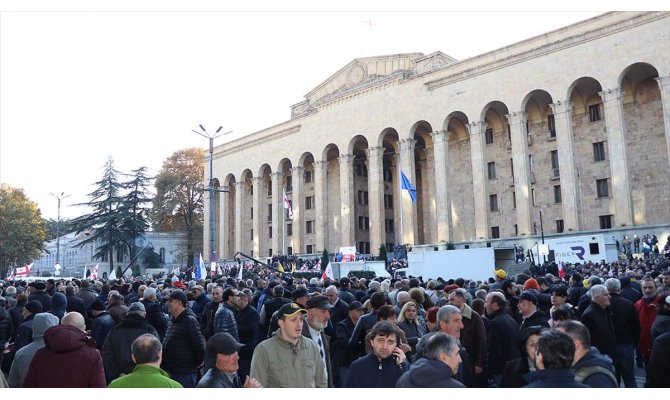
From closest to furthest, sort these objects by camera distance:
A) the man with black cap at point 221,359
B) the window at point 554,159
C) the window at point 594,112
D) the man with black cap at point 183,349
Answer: the man with black cap at point 221,359 < the man with black cap at point 183,349 < the window at point 594,112 < the window at point 554,159

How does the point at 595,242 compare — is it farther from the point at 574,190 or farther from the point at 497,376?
the point at 497,376

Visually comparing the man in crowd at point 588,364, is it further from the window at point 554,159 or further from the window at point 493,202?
the window at point 493,202

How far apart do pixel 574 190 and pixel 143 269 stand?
159 ft

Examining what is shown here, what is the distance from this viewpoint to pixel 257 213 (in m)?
54.8

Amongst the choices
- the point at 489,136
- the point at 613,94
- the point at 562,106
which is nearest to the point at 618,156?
the point at 613,94

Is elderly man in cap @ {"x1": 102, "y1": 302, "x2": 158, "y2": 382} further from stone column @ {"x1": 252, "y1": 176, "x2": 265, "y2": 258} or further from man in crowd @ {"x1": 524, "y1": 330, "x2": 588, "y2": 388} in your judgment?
stone column @ {"x1": 252, "y1": 176, "x2": 265, "y2": 258}

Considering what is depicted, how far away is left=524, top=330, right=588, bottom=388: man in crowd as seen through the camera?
3543 millimetres

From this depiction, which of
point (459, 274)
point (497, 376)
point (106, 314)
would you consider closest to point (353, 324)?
point (497, 376)

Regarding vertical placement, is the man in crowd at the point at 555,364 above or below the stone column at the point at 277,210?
below

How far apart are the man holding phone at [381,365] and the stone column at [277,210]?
4704 centimetres

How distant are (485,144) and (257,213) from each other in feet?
82.5

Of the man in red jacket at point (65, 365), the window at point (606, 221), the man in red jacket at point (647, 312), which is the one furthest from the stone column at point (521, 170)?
the man in red jacket at point (65, 365)

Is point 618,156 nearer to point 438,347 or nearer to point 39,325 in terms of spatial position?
point 438,347

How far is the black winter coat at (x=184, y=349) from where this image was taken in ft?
22.1
